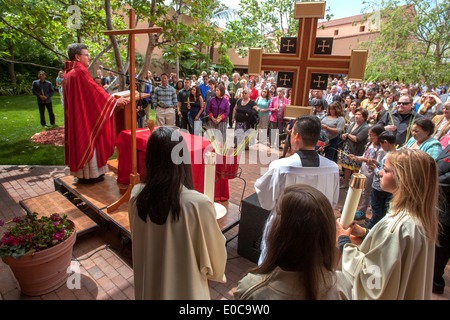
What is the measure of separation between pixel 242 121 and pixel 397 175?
20.5 feet

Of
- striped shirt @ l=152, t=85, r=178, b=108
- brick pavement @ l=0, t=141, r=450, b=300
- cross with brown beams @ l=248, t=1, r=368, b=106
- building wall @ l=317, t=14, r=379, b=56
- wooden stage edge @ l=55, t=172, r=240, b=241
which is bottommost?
brick pavement @ l=0, t=141, r=450, b=300

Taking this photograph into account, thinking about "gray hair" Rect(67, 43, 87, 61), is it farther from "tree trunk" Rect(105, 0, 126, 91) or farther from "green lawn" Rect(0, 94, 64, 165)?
"green lawn" Rect(0, 94, 64, 165)

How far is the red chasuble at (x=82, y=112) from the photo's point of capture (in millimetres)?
4008

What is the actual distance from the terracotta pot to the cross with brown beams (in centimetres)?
274

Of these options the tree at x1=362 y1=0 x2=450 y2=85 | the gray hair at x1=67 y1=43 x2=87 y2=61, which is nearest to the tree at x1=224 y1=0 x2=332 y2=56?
the tree at x1=362 y1=0 x2=450 y2=85

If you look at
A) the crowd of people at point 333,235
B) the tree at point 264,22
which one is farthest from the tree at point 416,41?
the crowd of people at point 333,235

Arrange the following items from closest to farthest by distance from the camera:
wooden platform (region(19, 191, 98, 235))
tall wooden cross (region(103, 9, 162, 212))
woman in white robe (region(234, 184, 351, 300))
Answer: woman in white robe (region(234, 184, 351, 300)) → tall wooden cross (region(103, 9, 162, 212)) → wooden platform (region(19, 191, 98, 235))

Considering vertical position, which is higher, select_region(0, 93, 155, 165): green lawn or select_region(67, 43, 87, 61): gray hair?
select_region(67, 43, 87, 61): gray hair

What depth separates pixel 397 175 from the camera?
1.61m

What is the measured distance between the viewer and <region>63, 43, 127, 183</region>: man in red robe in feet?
13.2

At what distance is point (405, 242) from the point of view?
1.45 metres

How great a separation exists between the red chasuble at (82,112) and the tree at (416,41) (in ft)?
47.3

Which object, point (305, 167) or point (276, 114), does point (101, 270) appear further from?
point (276, 114)
